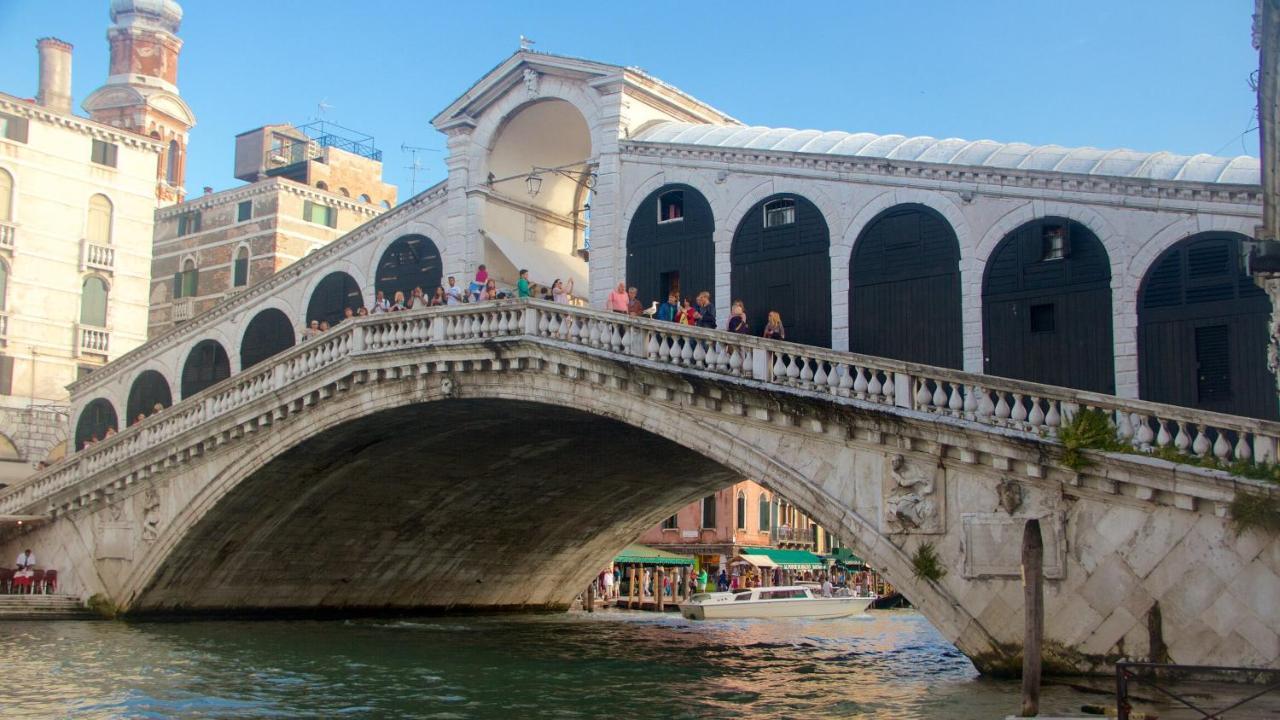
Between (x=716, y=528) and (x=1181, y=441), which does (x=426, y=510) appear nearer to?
(x=1181, y=441)

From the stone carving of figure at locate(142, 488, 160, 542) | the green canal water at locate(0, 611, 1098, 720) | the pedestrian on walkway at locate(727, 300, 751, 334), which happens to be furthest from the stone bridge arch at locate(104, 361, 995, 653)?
the pedestrian on walkway at locate(727, 300, 751, 334)

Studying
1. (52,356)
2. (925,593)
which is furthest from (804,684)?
(52,356)

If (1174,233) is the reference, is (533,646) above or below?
below

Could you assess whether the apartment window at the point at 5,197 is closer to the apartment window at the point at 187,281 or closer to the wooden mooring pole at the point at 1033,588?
the apartment window at the point at 187,281

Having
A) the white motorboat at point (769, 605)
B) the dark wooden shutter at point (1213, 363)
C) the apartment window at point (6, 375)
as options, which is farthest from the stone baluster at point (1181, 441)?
the apartment window at point (6, 375)

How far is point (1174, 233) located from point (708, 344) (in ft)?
22.3

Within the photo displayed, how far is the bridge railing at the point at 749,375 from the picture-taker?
16.1 m

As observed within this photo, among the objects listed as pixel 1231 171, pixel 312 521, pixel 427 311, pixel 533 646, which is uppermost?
pixel 1231 171

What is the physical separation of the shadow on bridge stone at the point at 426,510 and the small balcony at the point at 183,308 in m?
15.9

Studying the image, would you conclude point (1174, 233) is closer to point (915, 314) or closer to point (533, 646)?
point (915, 314)

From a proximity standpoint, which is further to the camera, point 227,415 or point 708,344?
point 227,415

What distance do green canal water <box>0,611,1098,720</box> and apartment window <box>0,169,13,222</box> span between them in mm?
14347

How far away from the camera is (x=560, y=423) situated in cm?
2544

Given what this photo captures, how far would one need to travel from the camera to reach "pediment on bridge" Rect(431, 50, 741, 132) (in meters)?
25.1
